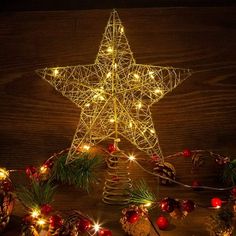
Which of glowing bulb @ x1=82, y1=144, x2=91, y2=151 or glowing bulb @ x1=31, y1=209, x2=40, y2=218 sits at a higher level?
glowing bulb @ x1=82, y1=144, x2=91, y2=151

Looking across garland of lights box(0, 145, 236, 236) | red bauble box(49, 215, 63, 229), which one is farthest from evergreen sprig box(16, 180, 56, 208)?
red bauble box(49, 215, 63, 229)

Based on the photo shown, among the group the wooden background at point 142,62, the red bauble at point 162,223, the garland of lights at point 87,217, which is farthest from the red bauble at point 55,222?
the wooden background at point 142,62

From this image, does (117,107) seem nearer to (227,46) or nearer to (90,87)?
(90,87)

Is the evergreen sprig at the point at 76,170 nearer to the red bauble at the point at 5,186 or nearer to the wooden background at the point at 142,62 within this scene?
the wooden background at the point at 142,62

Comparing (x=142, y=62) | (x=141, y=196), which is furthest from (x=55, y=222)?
(x=142, y=62)

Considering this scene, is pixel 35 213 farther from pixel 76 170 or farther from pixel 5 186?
pixel 76 170

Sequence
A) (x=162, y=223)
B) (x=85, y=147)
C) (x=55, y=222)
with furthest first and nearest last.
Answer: (x=85, y=147)
(x=162, y=223)
(x=55, y=222)

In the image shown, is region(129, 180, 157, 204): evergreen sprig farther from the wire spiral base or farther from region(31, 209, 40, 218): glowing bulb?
region(31, 209, 40, 218): glowing bulb
